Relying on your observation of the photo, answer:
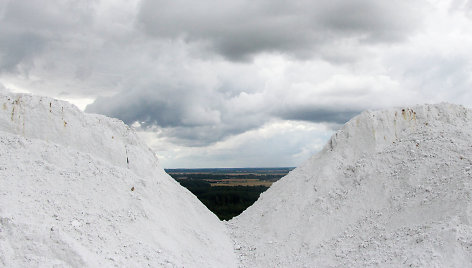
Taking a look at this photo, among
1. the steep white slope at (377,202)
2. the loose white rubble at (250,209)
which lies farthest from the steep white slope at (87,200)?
the steep white slope at (377,202)

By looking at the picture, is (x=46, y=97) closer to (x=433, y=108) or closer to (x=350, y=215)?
(x=350, y=215)

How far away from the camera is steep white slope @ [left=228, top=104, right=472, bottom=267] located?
55.0 ft

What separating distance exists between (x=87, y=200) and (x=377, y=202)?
16720 mm

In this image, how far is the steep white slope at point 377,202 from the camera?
1677 cm

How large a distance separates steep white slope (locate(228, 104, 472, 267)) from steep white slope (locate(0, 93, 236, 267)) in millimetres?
4019

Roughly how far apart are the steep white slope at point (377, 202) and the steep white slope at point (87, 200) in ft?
13.2

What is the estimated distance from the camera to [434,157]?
872 inches

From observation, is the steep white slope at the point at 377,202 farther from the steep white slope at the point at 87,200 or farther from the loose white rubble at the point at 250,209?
the steep white slope at the point at 87,200

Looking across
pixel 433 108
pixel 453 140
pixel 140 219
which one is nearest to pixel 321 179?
pixel 453 140

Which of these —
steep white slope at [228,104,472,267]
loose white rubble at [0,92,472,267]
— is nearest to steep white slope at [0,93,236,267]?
loose white rubble at [0,92,472,267]

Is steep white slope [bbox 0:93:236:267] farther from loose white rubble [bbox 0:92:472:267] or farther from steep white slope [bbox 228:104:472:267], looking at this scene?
steep white slope [bbox 228:104:472:267]

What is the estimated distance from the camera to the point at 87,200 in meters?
17.3

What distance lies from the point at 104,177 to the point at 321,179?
573 inches

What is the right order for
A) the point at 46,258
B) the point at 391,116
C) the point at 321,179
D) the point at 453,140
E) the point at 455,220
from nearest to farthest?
the point at 46,258
the point at 455,220
the point at 453,140
the point at 321,179
the point at 391,116
